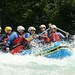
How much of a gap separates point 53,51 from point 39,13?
1074 centimetres

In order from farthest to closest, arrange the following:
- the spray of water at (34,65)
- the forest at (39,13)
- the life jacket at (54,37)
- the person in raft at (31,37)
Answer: the forest at (39,13)
the life jacket at (54,37)
the person in raft at (31,37)
the spray of water at (34,65)

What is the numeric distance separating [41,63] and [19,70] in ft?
4.59

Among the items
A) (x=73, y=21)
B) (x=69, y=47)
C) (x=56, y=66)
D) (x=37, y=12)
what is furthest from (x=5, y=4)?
(x=56, y=66)

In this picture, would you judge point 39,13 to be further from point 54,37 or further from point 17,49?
point 17,49

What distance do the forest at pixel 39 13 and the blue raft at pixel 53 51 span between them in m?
8.94

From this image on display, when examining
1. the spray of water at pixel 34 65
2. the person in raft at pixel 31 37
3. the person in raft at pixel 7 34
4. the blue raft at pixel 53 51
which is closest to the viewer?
the spray of water at pixel 34 65

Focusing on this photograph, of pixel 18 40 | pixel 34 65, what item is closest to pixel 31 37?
pixel 18 40

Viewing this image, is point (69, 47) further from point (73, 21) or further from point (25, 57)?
point (73, 21)

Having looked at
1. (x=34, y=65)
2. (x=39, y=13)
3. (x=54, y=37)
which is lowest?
(x=34, y=65)

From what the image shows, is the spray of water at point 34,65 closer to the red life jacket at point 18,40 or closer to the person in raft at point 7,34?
the red life jacket at point 18,40

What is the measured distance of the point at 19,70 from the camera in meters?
12.8

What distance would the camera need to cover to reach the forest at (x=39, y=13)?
24.8 meters

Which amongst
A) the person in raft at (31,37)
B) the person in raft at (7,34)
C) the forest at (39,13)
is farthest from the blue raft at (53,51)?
the forest at (39,13)

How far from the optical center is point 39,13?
25.8m
